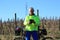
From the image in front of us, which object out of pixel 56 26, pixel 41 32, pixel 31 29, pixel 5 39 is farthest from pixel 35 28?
pixel 56 26

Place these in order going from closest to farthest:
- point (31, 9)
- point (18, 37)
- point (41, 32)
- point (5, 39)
→ 1. point (31, 9)
2. point (41, 32)
3. point (18, 37)
4. point (5, 39)

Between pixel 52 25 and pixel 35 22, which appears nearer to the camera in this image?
pixel 35 22

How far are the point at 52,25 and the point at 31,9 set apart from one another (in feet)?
68.7

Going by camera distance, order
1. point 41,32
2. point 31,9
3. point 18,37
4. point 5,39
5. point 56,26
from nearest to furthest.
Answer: point 31,9 → point 41,32 → point 18,37 → point 5,39 → point 56,26

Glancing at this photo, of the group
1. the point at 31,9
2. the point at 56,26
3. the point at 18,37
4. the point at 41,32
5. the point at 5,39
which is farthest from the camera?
the point at 56,26

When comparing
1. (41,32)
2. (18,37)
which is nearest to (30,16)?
(41,32)

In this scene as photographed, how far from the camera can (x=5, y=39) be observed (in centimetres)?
2086

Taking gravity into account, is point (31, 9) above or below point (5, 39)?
above

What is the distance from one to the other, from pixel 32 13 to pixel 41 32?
4.29m

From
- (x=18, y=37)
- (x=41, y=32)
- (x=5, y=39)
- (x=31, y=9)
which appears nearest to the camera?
(x=31, y=9)

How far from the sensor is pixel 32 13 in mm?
12641

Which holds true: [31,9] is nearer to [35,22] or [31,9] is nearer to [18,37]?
[35,22]

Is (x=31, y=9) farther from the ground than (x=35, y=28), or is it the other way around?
(x=31, y=9)

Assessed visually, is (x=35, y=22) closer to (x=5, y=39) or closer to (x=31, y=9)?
(x=31, y=9)
